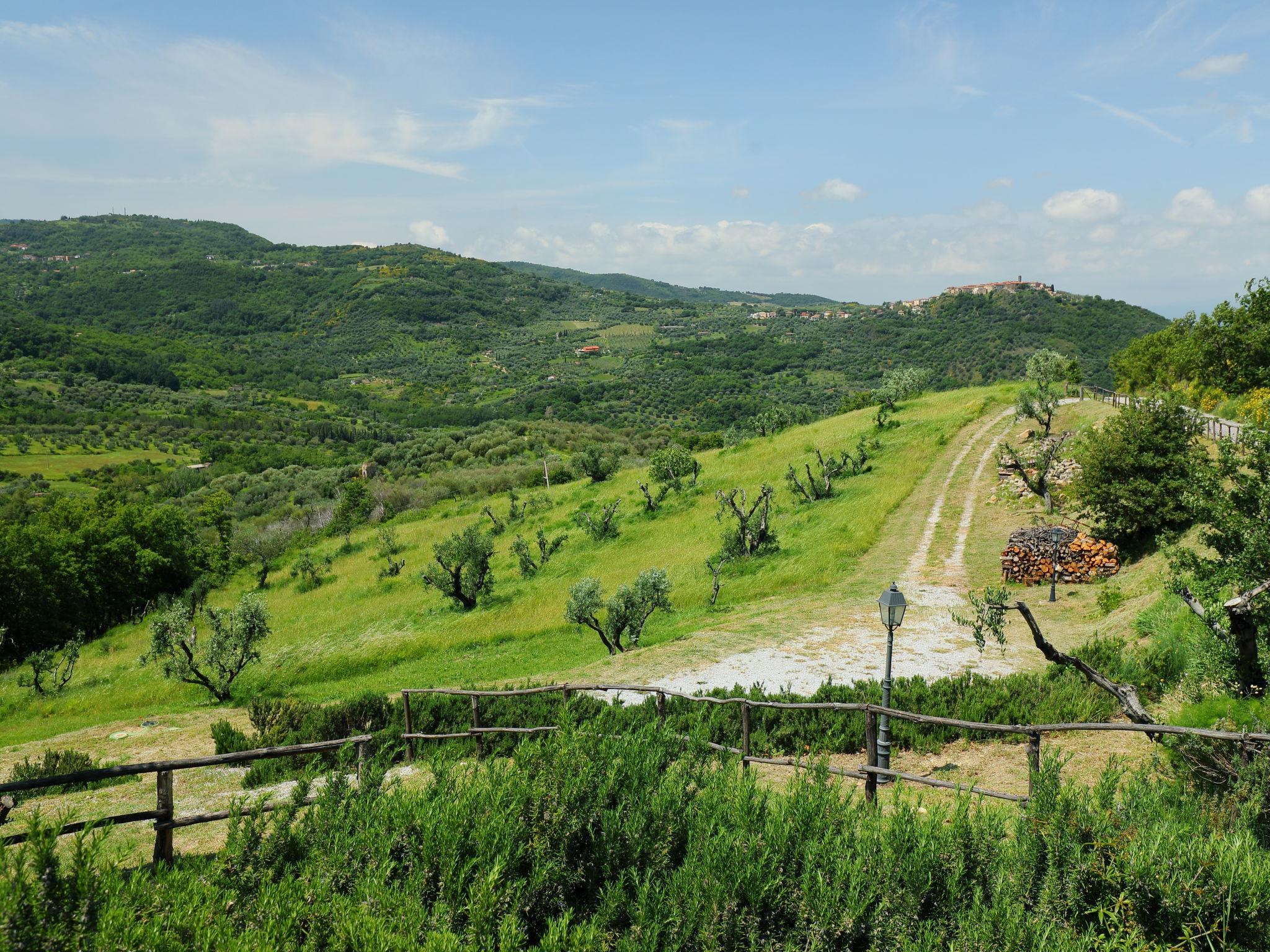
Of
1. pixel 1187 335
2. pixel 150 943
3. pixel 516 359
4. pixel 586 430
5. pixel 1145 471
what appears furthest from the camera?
pixel 516 359

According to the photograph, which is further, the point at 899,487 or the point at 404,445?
the point at 404,445

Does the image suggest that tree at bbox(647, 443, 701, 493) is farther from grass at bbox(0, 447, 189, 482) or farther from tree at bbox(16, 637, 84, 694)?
grass at bbox(0, 447, 189, 482)

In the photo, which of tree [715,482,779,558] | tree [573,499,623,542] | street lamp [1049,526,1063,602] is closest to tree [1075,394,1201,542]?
street lamp [1049,526,1063,602]

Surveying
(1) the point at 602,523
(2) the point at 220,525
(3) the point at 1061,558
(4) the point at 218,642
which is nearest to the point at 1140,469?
(3) the point at 1061,558

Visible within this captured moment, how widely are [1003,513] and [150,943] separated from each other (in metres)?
25.1

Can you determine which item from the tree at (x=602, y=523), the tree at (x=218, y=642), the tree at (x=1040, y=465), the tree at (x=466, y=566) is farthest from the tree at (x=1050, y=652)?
the tree at (x=602, y=523)

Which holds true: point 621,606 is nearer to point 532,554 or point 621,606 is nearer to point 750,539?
point 750,539

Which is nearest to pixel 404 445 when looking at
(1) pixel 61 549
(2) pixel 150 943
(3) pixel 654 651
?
(1) pixel 61 549

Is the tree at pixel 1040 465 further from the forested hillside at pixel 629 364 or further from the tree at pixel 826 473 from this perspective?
the forested hillside at pixel 629 364

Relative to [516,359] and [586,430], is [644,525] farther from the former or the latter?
[516,359]

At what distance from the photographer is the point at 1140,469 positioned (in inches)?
709

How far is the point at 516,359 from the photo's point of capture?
185 metres

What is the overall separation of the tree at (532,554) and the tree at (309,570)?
10.9 m

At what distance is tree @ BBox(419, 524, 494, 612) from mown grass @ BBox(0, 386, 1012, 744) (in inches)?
29.4
